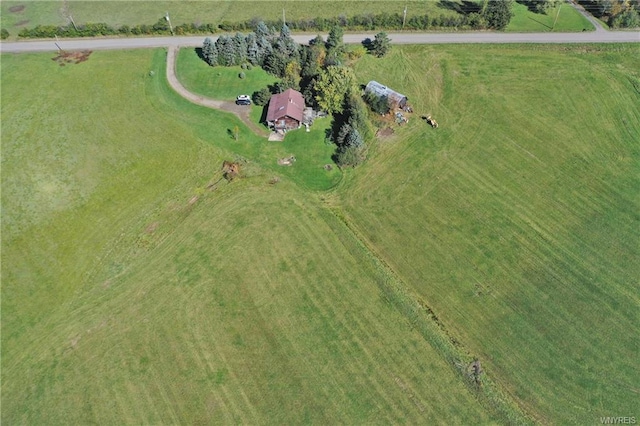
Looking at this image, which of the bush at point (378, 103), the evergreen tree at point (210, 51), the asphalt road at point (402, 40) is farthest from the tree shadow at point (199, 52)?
the bush at point (378, 103)

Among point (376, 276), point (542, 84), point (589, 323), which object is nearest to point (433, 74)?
point (542, 84)

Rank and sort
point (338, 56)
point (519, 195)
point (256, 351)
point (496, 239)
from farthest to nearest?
point (338, 56), point (519, 195), point (496, 239), point (256, 351)

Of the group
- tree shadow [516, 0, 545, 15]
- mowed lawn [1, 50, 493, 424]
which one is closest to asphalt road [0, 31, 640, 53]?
tree shadow [516, 0, 545, 15]

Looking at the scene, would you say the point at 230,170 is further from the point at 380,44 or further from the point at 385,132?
the point at 380,44

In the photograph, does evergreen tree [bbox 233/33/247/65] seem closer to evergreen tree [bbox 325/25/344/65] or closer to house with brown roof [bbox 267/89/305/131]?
house with brown roof [bbox 267/89/305/131]

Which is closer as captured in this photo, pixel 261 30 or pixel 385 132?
pixel 385 132

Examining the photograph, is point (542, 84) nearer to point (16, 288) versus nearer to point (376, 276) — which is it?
point (376, 276)

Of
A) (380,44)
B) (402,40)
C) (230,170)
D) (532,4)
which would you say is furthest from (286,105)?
(532,4)
